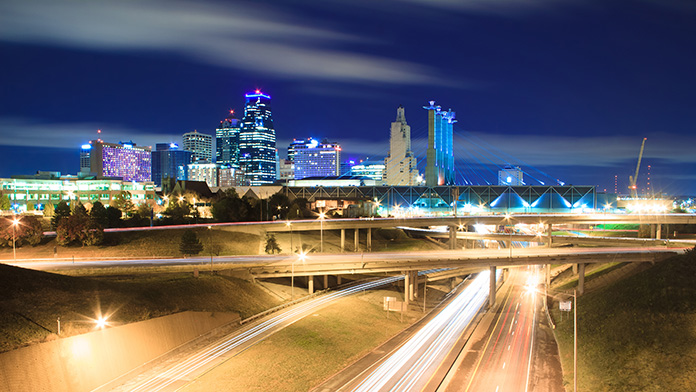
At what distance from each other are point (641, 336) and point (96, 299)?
45518 millimetres

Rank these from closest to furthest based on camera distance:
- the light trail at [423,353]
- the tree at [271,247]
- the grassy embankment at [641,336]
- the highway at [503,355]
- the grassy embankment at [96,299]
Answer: the grassy embankment at [96,299] → the grassy embankment at [641,336] → the light trail at [423,353] → the highway at [503,355] → the tree at [271,247]

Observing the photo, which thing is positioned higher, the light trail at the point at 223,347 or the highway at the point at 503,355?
the light trail at the point at 223,347

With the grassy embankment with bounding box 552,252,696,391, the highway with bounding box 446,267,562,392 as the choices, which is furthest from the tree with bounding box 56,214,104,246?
the grassy embankment with bounding box 552,252,696,391

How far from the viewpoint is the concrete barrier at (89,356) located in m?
29.2

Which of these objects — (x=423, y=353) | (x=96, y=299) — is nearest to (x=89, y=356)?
(x=96, y=299)

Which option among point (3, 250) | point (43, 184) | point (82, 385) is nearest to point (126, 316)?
point (82, 385)

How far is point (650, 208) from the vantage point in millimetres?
144625

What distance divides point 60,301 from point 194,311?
11456mm

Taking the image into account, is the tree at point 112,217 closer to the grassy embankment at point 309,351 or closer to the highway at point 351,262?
the highway at point 351,262

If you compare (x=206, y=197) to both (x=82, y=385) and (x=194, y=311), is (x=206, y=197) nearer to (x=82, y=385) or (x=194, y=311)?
(x=194, y=311)

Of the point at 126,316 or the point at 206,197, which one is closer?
the point at 126,316

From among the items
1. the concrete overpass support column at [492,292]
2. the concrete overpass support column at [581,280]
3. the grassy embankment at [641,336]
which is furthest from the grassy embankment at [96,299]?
the concrete overpass support column at [581,280]

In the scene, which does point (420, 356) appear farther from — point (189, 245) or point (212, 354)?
point (189, 245)

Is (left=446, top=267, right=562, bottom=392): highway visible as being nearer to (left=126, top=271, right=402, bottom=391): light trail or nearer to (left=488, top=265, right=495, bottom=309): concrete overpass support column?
(left=488, top=265, right=495, bottom=309): concrete overpass support column
